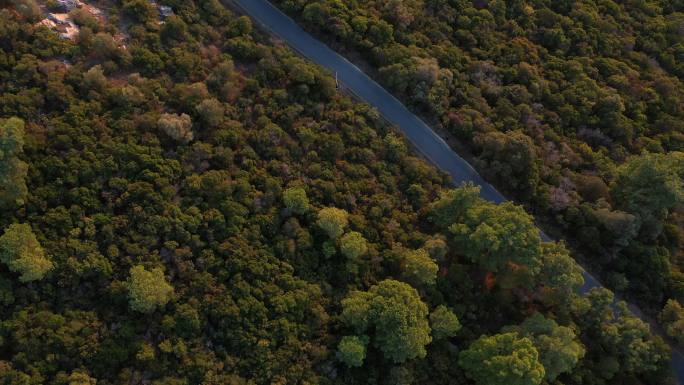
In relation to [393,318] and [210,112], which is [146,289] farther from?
[393,318]

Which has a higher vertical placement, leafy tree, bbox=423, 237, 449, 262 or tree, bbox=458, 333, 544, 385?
leafy tree, bbox=423, 237, 449, 262

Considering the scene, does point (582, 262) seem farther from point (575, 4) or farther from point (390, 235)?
point (575, 4)

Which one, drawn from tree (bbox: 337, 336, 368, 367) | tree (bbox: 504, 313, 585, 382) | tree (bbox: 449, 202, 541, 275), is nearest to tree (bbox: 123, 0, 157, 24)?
tree (bbox: 449, 202, 541, 275)

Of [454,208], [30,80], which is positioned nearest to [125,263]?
[30,80]

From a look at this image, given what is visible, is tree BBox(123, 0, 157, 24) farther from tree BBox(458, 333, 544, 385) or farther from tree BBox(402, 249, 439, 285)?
tree BBox(458, 333, 544, 385)

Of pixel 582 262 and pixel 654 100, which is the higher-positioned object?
pixel 654 100
